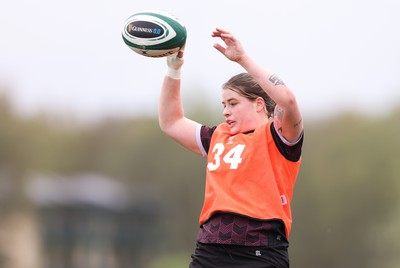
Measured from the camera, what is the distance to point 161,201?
5134cm

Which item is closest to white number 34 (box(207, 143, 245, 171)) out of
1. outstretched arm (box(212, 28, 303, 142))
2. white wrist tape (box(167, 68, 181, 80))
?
outstretched arm (box(212, 28, 303, 142))

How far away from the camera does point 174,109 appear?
26.6 ft

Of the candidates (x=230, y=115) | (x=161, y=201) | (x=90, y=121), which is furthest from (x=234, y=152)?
(x=90, y=121)

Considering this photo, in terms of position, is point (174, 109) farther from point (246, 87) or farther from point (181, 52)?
point (246, 87)

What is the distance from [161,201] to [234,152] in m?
44.1

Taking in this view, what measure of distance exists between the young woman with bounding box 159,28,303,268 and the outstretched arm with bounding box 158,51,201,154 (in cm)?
50

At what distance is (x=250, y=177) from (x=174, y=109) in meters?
1.12

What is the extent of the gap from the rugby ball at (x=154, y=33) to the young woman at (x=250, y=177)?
58cm

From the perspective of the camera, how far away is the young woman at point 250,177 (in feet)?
23.5

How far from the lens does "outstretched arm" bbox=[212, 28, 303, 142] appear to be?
7.09 meters

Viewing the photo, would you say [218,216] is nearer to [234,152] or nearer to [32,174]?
[234,152]

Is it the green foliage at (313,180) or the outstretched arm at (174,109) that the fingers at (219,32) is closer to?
the outstretched arm at (174,109)

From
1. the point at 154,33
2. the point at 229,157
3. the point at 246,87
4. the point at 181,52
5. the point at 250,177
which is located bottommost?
the point at 250,177

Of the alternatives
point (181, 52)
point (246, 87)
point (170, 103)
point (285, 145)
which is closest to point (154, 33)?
point (181, 52)
